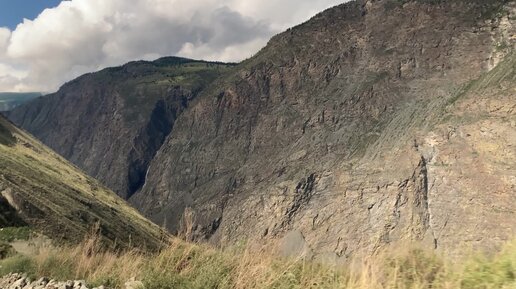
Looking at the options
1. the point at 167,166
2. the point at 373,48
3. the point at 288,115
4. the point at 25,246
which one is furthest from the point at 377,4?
the point at 25,246

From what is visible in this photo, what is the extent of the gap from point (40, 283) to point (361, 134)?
124m

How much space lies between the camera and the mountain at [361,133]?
327 ft

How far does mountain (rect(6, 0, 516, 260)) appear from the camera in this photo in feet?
327

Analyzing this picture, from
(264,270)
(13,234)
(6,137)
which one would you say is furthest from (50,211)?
(6,137)

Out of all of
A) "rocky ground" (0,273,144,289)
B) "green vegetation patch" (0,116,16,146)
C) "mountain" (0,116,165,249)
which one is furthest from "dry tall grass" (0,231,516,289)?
"green vegetation patch" (0,116,16,146)

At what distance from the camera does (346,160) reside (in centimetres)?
12031

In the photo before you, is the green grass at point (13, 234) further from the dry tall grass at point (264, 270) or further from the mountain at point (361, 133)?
the mountain at point (361, 133)

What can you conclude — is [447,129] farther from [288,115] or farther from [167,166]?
[167,166]

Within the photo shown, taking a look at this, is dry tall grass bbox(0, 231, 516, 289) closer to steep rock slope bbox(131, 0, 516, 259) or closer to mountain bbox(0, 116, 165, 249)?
mountain bbox(0, 116, 165, 249)

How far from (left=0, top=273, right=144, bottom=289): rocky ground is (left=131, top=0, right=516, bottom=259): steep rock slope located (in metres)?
60.9

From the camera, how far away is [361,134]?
128 meters

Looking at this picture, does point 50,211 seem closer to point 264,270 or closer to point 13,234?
point 13,234

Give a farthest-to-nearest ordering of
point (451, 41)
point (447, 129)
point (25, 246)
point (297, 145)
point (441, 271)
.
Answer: point (297, 145), point (451, 41), point (447, 129), point (25, 246), point (441, 271)

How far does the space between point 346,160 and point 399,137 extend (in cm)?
1400
